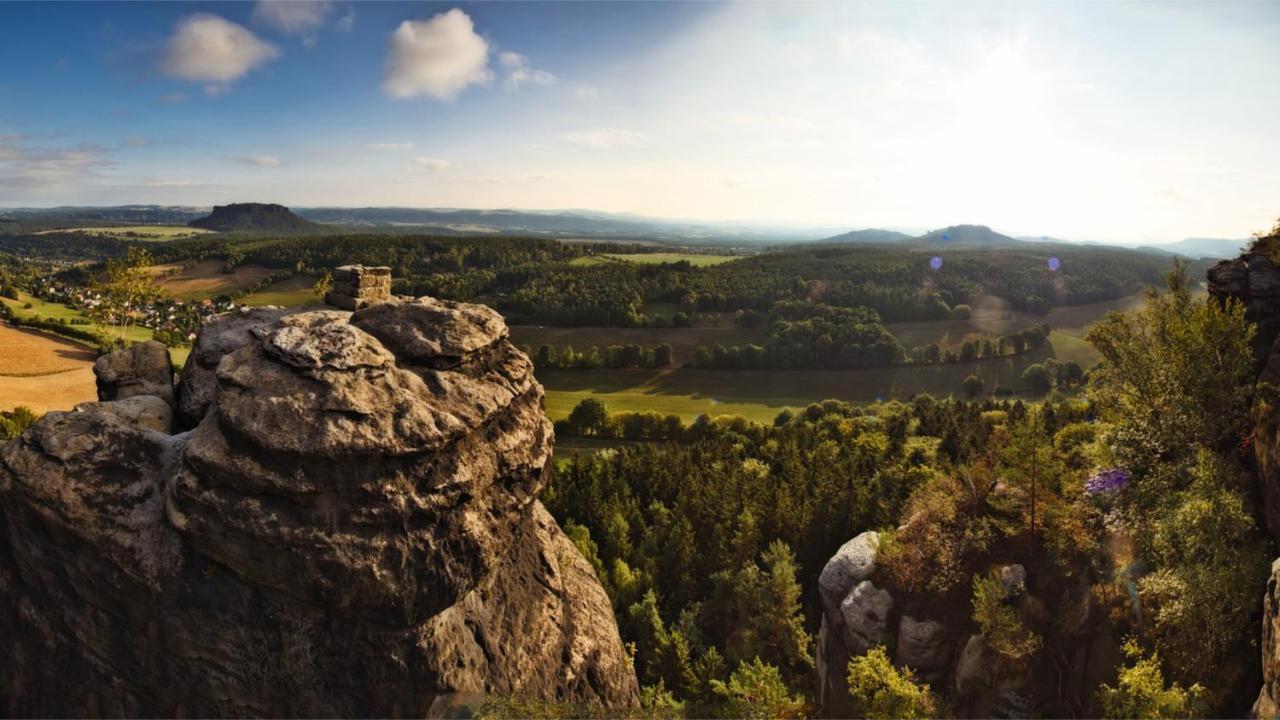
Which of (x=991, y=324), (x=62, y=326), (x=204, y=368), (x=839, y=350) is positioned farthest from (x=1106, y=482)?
(x=62, y=326)

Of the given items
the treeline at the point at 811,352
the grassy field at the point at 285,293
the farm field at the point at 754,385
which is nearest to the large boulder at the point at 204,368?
the farm field at the point at 754,385

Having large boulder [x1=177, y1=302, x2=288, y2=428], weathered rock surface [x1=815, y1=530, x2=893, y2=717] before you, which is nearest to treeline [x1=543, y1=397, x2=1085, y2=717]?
weathered rock surface [x1=815, y1=530, x2=893, y2=717]

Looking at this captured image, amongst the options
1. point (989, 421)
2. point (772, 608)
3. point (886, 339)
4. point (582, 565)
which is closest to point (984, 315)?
A: point (886, 339)

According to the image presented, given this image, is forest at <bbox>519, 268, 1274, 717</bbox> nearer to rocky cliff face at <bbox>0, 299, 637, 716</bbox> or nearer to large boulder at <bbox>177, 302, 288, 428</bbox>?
rocky cliff face at <bbox>0, 299, 637, 716</bbox>

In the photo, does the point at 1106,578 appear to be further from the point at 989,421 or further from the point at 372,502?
the point at 989,421

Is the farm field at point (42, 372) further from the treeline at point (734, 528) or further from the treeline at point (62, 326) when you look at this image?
the treeline at point (734, 528)

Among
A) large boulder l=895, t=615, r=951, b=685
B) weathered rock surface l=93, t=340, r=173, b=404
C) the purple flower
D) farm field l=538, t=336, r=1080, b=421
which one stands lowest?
farm field l=538, t=336, r=1080, b=421
